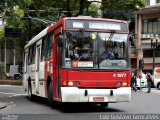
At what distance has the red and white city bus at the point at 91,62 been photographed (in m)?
17.4

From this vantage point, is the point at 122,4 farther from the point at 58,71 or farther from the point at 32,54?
the point at 58,71

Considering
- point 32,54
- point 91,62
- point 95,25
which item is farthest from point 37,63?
point 91,62

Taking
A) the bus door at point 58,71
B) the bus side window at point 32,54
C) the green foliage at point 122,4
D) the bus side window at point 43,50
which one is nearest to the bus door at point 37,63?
the bus side window at point 43,50

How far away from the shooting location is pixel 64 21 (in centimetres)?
1784

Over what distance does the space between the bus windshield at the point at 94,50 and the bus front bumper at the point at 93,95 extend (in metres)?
0.81

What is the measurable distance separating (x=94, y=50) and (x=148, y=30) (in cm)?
4886

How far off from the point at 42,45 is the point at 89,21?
4.37 m

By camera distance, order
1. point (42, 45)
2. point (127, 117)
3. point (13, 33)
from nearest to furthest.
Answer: point (127, 117) < point (42, 45) < point (13, 33)

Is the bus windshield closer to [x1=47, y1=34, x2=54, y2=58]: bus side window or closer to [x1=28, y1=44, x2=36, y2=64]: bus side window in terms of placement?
[x1=47, y1=34, x2=54, y2=58]: bus side window

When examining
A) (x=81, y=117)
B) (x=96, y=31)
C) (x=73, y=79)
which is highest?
(x=96, y=31)

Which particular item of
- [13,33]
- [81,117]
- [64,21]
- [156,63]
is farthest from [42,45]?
[156,63]

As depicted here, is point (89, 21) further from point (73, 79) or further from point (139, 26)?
point (139, 26)

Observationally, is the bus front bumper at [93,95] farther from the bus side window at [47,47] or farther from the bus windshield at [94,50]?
the bus side window at [47,47]

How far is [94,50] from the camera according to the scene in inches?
691
